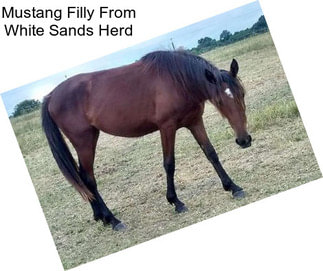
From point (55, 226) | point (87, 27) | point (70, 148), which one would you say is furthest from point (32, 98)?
point (55, 226)

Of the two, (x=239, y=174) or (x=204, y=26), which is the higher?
(x=204, y=26)

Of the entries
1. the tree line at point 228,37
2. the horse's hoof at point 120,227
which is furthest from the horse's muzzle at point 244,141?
the horse's hoof at point 120,227

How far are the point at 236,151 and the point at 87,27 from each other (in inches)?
66.7

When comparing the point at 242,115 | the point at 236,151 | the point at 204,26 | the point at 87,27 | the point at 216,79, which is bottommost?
the point at 236,151

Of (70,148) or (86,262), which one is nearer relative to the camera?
(86,262)

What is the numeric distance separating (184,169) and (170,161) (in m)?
0.22

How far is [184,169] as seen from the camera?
12.3 feet

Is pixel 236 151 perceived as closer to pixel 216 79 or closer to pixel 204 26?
pixel 216 79

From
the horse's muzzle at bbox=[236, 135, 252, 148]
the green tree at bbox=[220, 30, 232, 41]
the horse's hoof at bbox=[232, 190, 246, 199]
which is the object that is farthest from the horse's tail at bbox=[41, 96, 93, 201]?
the green tree at bbox=[220, 30, 232, 41]

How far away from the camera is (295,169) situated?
3.54m

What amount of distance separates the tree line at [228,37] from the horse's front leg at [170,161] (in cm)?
79

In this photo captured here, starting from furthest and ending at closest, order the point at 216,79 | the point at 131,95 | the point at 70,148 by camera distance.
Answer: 1. the point at 70,148
2. the point at 131,95
3. the point at 216,79

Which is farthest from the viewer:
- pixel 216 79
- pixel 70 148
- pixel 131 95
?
pixel 70 148

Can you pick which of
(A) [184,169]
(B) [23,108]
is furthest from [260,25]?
(B) [23,108]
